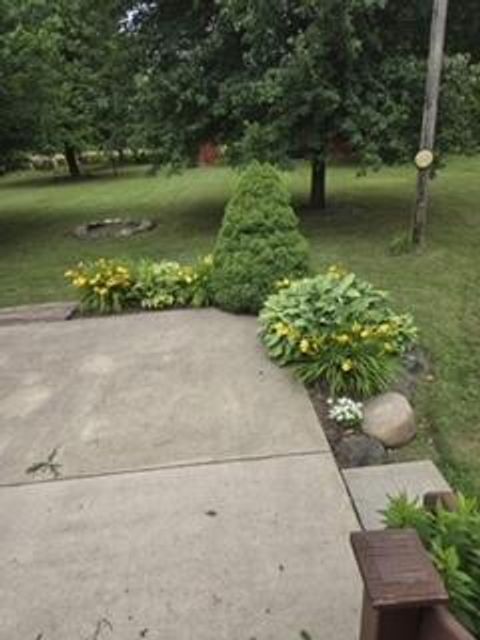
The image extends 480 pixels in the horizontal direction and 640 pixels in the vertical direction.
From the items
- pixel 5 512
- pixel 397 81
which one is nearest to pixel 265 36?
pixel 397 81

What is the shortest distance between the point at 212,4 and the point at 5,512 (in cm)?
817

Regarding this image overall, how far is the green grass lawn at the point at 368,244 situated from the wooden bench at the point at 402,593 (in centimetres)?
171

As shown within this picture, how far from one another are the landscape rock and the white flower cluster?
0.52 feet

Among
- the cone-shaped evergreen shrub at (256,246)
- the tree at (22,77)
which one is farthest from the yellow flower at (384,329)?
the tree at (22,77)

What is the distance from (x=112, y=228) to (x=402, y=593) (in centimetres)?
942

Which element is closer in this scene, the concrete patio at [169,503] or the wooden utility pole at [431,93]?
the concrete patio at [169,503]

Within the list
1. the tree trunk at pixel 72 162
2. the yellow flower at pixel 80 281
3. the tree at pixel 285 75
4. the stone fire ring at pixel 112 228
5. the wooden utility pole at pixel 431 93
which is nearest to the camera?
the yellow flower at pixel 80 281

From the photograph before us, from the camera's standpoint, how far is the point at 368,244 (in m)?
8.16

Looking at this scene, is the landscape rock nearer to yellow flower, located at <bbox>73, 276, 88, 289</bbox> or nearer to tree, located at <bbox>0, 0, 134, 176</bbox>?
yellow flower, located at <bbox>73, 276, 88, 289</bbox>

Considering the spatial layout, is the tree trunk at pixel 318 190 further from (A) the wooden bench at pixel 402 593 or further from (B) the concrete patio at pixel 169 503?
(A) the wooden bench at pixel 402 593

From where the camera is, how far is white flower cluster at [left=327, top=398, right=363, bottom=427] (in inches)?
147

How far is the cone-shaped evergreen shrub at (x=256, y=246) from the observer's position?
18.0 feet

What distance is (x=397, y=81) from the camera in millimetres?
8125

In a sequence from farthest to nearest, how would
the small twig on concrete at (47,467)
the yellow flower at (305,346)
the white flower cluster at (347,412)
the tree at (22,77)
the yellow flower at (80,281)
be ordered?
the tree at (22,77) → the yellow flower at (80,281) → the yellow flower at (305,346) → the white flower cluster at (347,412) → the small twig on concrete at (47,467)
